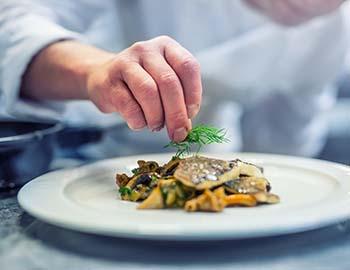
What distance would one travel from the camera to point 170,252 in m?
0.71

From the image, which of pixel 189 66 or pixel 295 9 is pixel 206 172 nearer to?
pixel 189 66

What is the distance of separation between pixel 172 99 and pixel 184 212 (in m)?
0.18

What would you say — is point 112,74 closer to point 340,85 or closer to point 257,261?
point 257,261

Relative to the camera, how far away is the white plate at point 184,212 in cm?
69

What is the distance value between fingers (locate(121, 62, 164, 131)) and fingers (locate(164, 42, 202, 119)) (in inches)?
1.6

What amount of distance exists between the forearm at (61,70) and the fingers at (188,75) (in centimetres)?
20

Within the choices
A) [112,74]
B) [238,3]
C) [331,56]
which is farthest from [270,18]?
[112,74]

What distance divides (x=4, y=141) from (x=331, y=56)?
1010mm

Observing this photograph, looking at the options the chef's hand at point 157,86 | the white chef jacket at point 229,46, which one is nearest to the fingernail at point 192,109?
the chef's hand at point 157,86

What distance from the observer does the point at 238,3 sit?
1.65 m

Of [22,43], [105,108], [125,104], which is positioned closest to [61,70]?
[22,43]

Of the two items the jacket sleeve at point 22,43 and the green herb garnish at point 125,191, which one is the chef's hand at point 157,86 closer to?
the green herb garnish at point 125,191

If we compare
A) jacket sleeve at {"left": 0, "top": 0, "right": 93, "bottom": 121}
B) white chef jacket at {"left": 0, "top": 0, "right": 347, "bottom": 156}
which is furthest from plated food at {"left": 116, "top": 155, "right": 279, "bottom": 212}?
white chef jacket at {"left": 0, "top": 0, "right": 347, "bottom": 156}

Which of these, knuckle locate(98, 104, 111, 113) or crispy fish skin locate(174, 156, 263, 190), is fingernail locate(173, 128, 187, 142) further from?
knuckle locate(98, 104, 111, 113)
